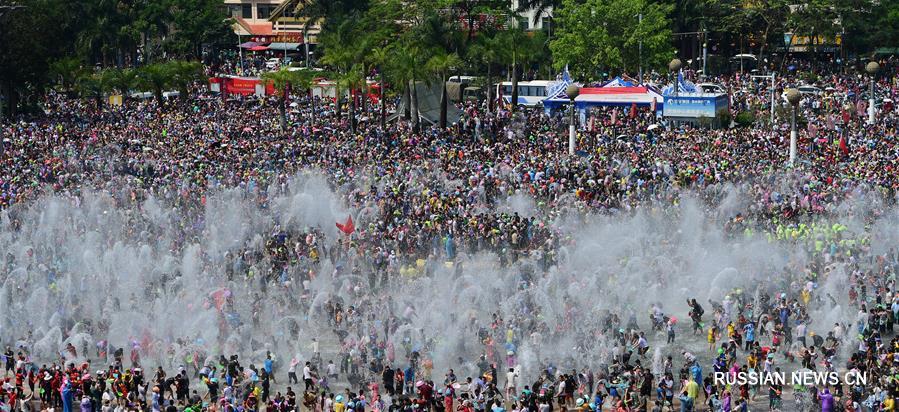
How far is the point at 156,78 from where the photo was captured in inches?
2820

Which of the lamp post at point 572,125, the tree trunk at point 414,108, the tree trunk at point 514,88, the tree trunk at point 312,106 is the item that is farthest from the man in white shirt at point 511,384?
the tree trunk at point 514,88

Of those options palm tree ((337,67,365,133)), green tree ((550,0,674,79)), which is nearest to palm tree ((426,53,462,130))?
palm tree ((337,67,365,133))

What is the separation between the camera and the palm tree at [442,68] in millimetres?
60000

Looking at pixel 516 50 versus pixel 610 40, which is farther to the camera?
pixel 610 40

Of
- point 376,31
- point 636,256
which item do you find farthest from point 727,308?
point 376,31

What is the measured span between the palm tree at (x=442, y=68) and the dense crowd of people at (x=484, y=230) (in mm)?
1526

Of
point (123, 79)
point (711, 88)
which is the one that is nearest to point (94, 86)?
point (123, 79)

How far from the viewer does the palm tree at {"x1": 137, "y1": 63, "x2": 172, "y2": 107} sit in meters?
71.7

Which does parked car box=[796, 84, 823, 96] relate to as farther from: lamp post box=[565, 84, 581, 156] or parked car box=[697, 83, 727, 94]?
lamp post box=[565, 84, 581, 156]

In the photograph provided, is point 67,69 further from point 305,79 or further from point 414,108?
point 414,108

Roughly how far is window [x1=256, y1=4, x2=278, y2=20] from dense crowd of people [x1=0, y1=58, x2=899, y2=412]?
149 feet

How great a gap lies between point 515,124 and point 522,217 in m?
17.6

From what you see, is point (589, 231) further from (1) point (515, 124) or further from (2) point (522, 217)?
(1) point (515, 124)

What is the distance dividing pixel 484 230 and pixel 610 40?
109 feet
